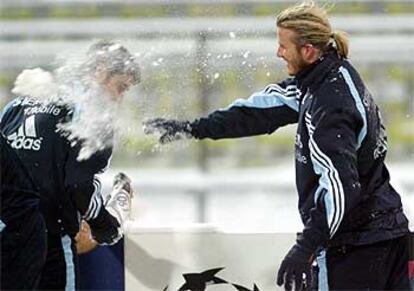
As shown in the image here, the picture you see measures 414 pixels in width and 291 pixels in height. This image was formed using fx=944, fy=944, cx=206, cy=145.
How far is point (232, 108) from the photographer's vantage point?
2.95 metres

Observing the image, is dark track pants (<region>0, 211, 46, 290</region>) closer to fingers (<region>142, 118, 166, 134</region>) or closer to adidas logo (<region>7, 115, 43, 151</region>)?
adidas logo (<region>7, 115, 43, 151</region>)

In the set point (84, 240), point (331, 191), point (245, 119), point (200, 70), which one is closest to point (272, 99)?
point (245, 119)

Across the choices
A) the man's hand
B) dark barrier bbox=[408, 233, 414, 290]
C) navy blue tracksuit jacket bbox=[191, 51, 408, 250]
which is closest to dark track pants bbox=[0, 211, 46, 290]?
the man's hand

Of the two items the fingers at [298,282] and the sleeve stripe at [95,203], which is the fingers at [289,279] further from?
the sleeve stripe at [95,203]

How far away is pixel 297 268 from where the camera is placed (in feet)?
8.53

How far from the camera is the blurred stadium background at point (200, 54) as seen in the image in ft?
9.71

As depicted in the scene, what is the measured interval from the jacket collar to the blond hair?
0.03 metres

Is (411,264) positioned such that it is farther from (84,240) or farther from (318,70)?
(84,240)

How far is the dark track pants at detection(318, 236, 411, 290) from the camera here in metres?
2.66

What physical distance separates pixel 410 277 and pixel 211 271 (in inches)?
24.7

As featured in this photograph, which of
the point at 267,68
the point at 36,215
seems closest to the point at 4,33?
the point at 36,215

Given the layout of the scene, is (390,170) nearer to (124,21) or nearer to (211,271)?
(211,271)

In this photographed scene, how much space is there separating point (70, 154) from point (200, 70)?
1.60ft

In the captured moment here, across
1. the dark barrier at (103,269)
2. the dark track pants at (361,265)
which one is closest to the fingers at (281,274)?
the dark track pants at (361,265)
